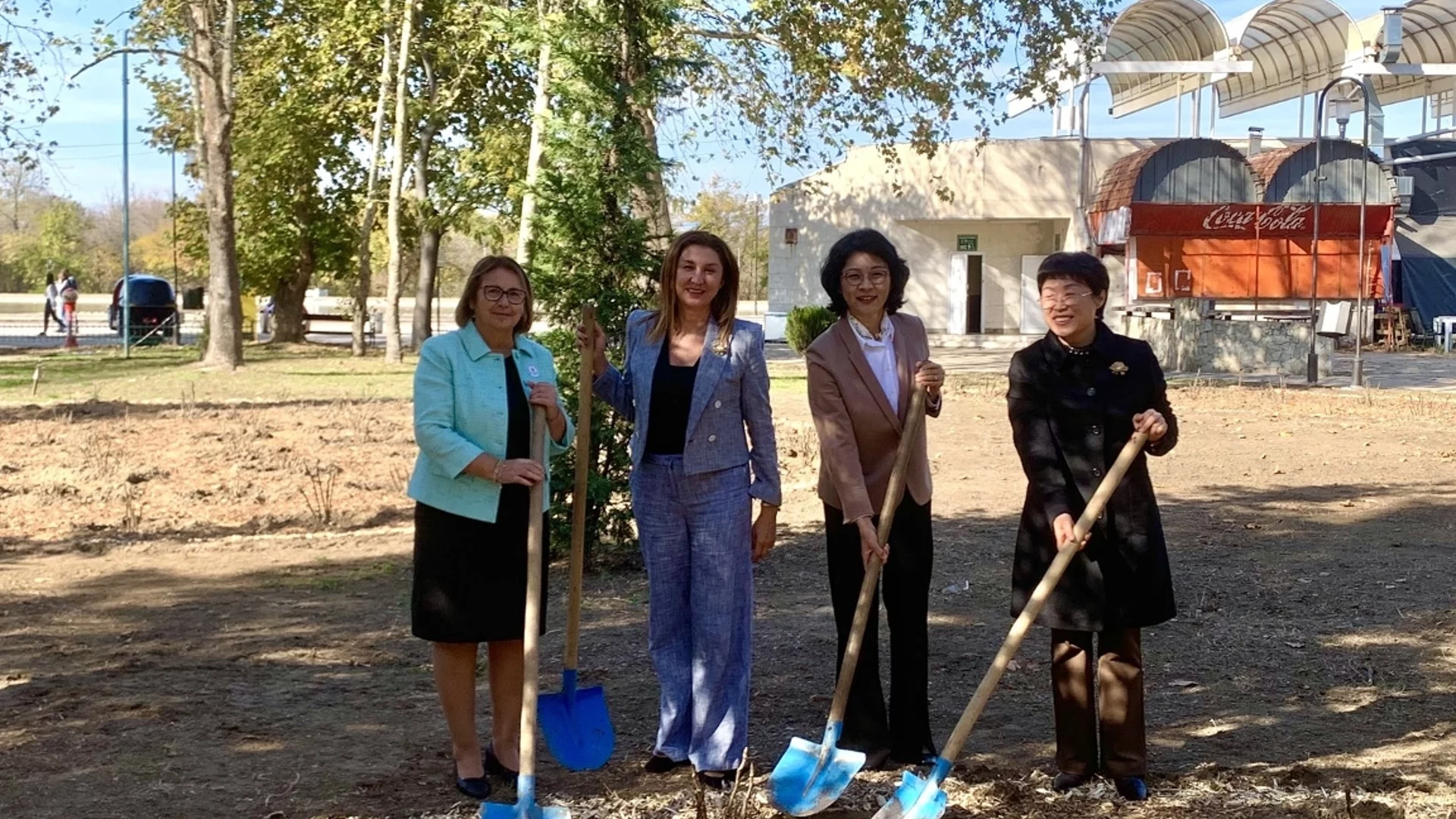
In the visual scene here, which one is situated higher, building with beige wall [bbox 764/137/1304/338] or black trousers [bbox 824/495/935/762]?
building with beige wall [bbox 764/137/1304/338]

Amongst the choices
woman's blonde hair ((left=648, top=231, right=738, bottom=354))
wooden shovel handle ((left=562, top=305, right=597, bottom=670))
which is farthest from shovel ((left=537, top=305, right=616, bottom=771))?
woman's blonde hair ((left=648, top=231, right=738, bottom=354))

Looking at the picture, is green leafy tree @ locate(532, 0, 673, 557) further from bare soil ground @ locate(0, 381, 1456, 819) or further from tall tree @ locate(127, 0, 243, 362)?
tall tree @ locate(127, 0, 243, 362)

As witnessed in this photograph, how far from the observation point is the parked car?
36.1 m

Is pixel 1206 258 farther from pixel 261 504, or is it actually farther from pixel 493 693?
pixel 493 693

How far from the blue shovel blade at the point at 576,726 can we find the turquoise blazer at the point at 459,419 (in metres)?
0.70

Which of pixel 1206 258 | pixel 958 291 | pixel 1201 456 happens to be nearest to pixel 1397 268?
pixel 1206 258

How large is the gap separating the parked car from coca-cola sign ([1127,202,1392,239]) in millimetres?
22374

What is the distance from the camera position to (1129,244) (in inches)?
1318

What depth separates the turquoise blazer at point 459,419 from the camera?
4.54 meters

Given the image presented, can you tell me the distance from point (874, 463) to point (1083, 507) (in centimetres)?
68

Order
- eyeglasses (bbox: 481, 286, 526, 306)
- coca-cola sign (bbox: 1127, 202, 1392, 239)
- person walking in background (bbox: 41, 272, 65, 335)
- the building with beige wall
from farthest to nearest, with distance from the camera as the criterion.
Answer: the building with beige wall, person walking in background (bbox: 41, 272, 65, 335), coca-cola sign (bbox: 1127, 202, 1392, 239), eyeglasses (bbox: 481, 286, 526, 306)

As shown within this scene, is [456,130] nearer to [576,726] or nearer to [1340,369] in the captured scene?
[1340,369]

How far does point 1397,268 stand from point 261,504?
33695mm

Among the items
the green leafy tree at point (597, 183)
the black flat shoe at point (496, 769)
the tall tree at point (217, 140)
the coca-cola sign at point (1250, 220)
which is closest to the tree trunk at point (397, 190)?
the tall tree at point (217, 140)
